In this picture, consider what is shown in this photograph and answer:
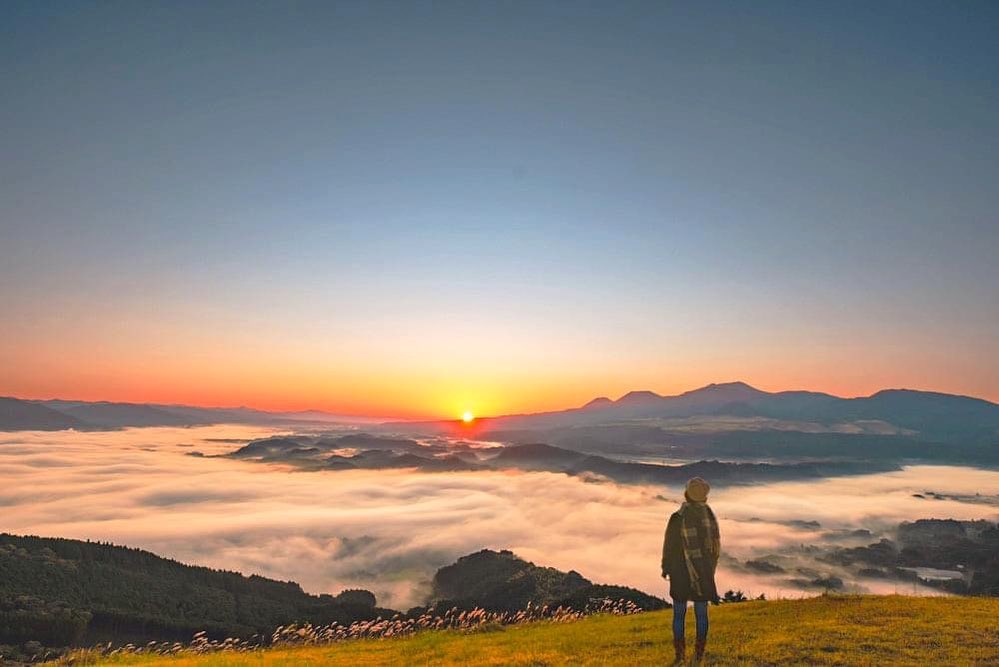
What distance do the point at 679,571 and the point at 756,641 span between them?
4124 mm

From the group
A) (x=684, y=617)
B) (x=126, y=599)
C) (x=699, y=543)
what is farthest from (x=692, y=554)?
(x=126, y=599)

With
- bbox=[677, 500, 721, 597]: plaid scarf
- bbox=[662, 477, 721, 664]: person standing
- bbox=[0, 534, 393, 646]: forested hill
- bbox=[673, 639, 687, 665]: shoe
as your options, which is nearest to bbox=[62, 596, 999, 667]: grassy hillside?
bbox=[673, 639, 687, 665]: shoe

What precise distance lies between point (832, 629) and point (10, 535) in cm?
20890

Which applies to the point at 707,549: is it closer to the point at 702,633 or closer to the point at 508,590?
the point at 702,633

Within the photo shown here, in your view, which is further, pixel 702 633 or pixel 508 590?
pixel 508 590

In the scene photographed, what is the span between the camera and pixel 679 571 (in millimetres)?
10523

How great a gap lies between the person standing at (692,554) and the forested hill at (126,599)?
134m

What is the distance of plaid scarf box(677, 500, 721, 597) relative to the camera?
1043 centimetres

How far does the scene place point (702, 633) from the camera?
10.8 m

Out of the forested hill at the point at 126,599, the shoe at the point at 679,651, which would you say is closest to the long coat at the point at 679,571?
the shoe at the point at 679,651

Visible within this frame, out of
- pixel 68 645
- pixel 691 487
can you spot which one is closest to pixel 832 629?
pixel 691 487

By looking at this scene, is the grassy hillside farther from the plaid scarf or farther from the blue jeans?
the plaid scarf

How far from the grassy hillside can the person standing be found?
1.63 meters

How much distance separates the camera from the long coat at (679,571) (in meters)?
10.4
